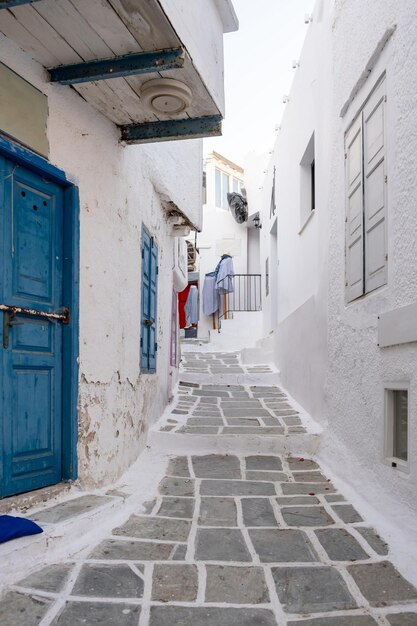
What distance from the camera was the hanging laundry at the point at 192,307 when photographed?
15.4 meters

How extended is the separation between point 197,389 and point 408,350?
4918 mm

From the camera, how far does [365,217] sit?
4.10m

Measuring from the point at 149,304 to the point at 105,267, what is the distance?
154 cm

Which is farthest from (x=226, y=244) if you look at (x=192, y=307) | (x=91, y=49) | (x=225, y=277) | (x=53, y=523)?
(x=53, y=523)

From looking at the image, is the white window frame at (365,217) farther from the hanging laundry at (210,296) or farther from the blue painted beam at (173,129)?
the hanging laundry at (210,296)

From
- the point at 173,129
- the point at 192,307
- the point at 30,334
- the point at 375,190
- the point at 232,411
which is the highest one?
the point at 173,129

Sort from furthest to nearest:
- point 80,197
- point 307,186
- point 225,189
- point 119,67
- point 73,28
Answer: point 225,189, point 307,186, point 80,197, point 119,67, point 73,28

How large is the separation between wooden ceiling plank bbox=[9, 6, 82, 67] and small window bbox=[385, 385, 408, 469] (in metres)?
2.98

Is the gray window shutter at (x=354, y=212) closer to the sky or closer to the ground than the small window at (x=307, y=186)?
closer to the ground

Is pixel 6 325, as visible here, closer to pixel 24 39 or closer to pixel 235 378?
pixel 24 39

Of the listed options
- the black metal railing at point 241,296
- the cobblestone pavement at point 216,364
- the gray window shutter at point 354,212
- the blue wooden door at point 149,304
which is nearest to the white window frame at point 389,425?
the gray window shutter at point 354,212

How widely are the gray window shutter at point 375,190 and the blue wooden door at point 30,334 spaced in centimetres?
229

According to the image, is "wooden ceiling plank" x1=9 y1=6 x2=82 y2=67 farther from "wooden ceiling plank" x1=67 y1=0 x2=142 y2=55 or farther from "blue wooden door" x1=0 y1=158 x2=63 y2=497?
"blue wooden door" x1=0 y1=158 x2=63 y2=497

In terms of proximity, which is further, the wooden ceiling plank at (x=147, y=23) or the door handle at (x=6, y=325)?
the door handle at (x=6, y=325)
